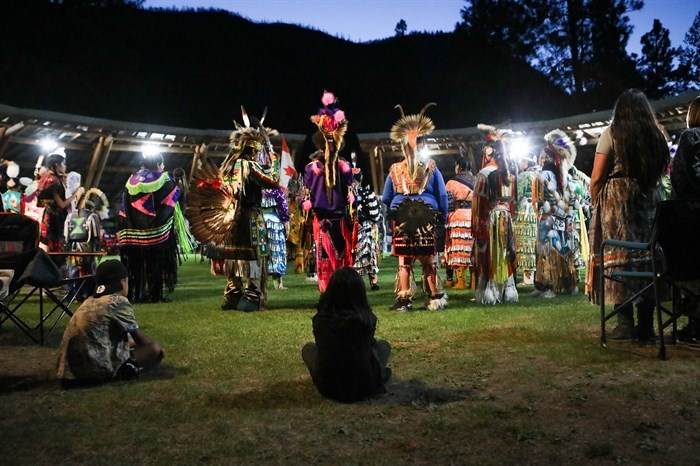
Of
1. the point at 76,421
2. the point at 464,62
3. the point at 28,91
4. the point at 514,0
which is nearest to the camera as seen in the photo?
the point at 76,421

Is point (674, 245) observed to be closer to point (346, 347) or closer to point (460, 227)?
Answer: point (346, 347)

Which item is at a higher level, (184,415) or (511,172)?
(511,172)

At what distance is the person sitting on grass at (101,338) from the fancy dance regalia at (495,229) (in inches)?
176

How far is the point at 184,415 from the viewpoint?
3186 mm

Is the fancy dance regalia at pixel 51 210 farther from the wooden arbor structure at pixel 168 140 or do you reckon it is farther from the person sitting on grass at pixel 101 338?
the person sitting on grass at pixel 101 338

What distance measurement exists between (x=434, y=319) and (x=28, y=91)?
34.3m

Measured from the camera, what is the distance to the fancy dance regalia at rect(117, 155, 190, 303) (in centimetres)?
816

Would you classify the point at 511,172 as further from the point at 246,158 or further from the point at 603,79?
the point at 603,79

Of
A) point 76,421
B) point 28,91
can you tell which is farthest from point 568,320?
point 28,91

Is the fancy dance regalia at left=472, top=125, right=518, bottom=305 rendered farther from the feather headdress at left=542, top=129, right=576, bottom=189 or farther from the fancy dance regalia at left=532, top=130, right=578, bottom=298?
the feather headdress at left=542, top=129, right=576, bottom=189

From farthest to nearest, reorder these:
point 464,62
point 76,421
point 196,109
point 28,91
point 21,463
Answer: point 464,62 → point 196,109 → point 28,91 → point 76,421 → point 21,463

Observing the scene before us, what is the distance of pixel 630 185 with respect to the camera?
4.64 meters

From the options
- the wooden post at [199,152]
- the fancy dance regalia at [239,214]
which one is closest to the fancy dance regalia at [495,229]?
the fancy dance regalia at [239,214]

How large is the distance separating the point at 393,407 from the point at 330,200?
14.0 ft
